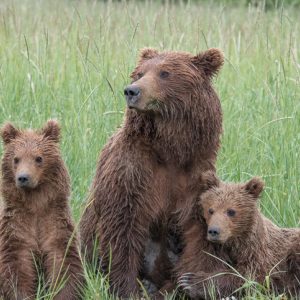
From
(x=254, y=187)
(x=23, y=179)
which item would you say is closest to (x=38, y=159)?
(x=23, y=179)

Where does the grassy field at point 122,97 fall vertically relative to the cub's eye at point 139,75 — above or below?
below

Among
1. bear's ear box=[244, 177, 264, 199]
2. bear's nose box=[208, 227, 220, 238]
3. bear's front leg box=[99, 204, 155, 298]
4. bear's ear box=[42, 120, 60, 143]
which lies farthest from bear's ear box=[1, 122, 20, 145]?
bear's ear box=[244, 177, 264, 199]

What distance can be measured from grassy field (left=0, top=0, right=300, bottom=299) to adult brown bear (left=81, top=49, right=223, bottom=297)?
32 centimetres

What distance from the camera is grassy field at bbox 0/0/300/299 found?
7.32 metres

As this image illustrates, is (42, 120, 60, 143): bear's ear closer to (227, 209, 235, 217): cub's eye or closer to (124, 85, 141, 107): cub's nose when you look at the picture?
(124, 85, 141, 107): cub's nose

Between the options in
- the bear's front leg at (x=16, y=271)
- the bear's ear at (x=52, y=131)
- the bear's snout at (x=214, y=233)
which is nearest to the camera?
the bear's front leg at (x=16, y=271)

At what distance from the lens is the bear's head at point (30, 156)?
18.2 feet

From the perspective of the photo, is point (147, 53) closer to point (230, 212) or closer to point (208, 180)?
point (208, 180)

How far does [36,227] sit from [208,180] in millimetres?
1083

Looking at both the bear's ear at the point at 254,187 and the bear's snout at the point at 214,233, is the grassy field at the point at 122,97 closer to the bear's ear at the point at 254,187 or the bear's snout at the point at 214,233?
the bear's snout at the point at 214,233

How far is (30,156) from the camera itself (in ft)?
18.5

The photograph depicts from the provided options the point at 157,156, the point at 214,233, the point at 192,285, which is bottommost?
the point at 192,285

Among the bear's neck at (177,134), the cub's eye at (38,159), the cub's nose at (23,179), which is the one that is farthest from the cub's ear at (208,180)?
the cub's nose at (23,179)

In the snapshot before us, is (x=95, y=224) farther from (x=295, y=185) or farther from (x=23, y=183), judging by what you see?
(x=295, y=185)
